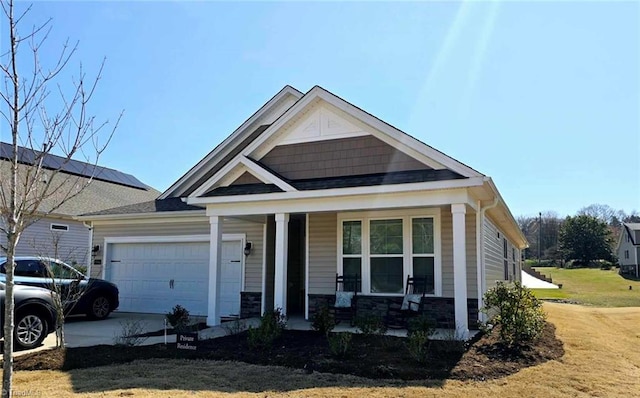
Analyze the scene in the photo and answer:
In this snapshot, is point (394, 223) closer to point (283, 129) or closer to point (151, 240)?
point (283, 129)

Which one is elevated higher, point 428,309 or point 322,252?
point 322,252

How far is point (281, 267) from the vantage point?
10.1m

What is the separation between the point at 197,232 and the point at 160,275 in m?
1.69

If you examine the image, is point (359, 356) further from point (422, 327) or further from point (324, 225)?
point (324, 225)

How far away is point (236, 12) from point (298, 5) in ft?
3.94

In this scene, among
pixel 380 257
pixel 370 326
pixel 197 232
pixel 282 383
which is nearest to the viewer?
pixel 282 383

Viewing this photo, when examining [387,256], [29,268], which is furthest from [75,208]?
[387,256]

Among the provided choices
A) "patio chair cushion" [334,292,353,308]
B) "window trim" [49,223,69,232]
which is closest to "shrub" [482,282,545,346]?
"patio chair cushion" [334,292,353,308]

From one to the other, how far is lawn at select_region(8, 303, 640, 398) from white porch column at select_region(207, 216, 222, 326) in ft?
10.3

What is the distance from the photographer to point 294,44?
10.0 m

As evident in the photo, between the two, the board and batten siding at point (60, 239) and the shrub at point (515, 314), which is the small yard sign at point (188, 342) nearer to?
the shrub at point (515, 314)

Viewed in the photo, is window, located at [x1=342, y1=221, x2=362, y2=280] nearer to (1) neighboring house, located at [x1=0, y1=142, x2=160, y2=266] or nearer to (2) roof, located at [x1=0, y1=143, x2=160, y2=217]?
(1) neighboring house, located at [x1=0, y1=142, x2=160, y2=266]

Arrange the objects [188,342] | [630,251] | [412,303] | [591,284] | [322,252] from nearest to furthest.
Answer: [188,342] < [412,303] < [322,252] < [591,284] < [630,251]

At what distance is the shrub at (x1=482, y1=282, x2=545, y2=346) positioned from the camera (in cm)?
809
